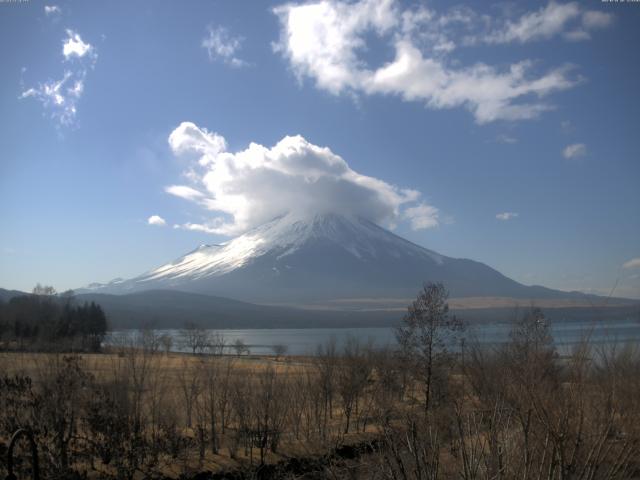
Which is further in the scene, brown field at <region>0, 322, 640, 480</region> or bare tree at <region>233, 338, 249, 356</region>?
bare tree at <region>233, 338, 249, 356</region>

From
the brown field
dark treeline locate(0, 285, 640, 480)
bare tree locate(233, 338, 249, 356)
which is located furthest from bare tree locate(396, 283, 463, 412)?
bare tree locate(233, 338, 249, 356)

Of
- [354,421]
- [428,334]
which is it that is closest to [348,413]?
[354,421]

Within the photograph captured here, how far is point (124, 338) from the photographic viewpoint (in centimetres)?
2047

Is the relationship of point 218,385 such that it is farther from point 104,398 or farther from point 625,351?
point 625,351

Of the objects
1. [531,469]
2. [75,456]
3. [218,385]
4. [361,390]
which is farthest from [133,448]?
[361,390]

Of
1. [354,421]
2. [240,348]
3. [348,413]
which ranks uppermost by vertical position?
[348,413]

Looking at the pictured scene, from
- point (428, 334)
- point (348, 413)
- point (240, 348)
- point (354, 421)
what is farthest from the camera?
point (240, 348)

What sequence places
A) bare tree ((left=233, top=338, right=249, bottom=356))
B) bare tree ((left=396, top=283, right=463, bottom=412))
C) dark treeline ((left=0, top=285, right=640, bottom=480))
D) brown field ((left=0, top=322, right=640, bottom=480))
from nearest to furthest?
brown field ((left=0, top=322, right=640, bottom=480)) → dark treeline ((left=0, top=285, right=640, bottom=480)) → bare tree ((left=396, top=283, right=463, bottom=412)) → bare tree ((left=233, top=338, right=249, bottom=356))

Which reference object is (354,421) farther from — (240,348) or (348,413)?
(240,348)

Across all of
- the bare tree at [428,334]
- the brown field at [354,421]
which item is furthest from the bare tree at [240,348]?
the brown field at [354,421]

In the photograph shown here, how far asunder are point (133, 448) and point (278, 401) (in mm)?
6946

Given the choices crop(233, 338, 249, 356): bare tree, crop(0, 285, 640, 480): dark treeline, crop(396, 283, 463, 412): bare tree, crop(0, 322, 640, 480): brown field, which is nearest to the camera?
crop(0, 322, 640, 480): brown field

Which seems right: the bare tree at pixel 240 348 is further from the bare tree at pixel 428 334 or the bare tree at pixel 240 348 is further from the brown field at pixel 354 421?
the brown field at pixel 354 421

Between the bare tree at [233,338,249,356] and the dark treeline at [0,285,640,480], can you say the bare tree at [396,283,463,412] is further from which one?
the bare tree at [233,338,249,356]
